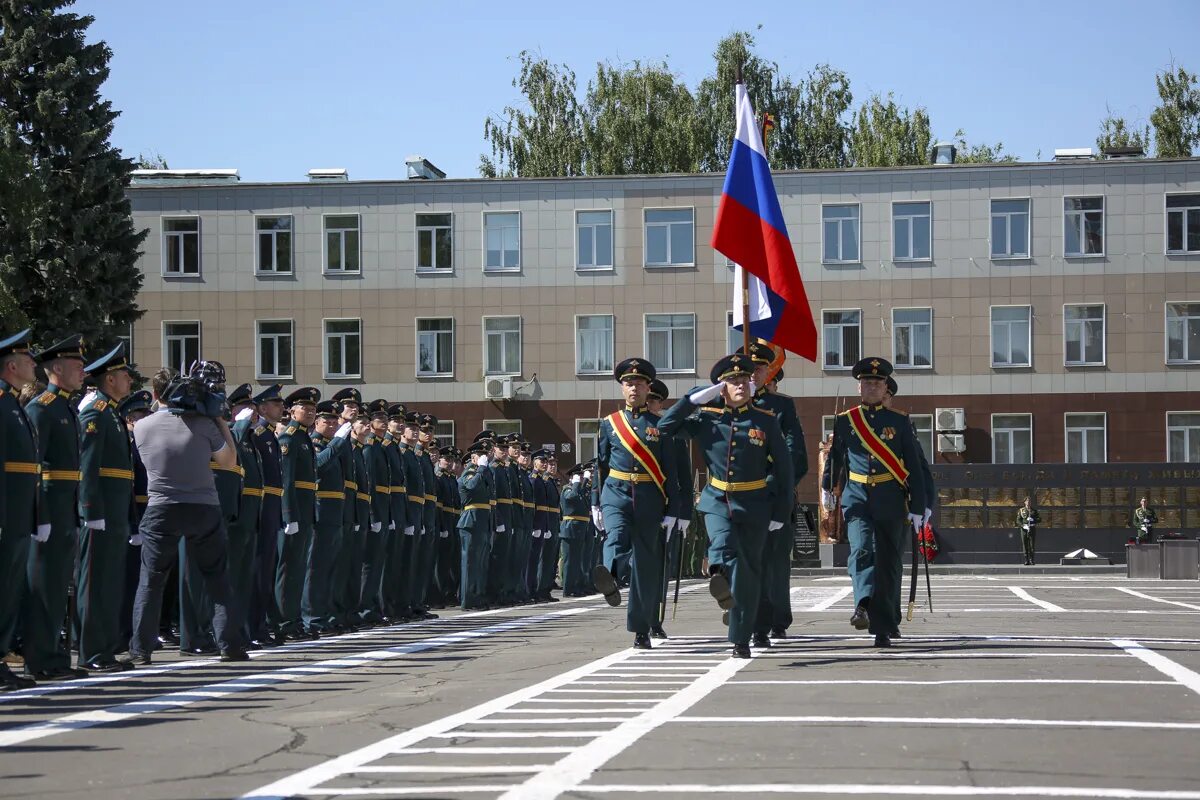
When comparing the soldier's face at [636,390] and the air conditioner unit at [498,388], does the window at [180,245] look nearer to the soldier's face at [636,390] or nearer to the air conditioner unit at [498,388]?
the air conditioner unit at [498,388]

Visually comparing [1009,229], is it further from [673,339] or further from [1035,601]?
[1035,601]

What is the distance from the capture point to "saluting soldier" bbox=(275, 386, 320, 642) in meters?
17.2

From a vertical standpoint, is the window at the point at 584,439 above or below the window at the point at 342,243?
below

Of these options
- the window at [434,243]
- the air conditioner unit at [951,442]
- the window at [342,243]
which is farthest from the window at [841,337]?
the window at [342,243]

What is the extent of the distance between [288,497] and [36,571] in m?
4.93

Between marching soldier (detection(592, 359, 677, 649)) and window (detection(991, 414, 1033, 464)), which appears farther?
window (detection(991, 414, 1033, 464))

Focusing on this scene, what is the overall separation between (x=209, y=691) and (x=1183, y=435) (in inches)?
1729

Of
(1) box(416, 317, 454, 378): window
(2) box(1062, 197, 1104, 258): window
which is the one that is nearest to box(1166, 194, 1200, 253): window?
(2) box(1062, 197, 1104, 258): window

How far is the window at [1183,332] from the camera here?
169 ft

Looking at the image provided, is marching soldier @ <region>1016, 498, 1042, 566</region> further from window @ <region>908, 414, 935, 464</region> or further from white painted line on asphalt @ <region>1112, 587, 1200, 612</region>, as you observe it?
white painted line on asphalt @ <region>1112, 587, 1200, 612</region>

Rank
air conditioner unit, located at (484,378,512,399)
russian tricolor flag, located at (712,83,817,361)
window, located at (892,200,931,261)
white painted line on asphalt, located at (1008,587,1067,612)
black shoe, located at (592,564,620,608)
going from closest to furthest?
black shoe, located at (592,564,620,608) → russian tricolor flag, located at (712,83,817,361) → white painted line on asphalt, located at (1008,587,1067,612) → window, located at (892,200,931,261) → air conditioner unit, located at (484,378,512,399)

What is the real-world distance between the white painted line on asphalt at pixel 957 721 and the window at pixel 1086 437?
43745 millimetres

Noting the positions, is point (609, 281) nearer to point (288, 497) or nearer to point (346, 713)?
point (288, 497)

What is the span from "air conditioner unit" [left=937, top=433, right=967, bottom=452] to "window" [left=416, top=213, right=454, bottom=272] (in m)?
14.3
